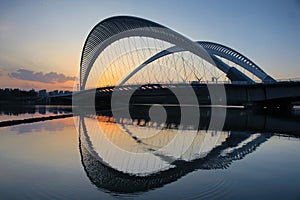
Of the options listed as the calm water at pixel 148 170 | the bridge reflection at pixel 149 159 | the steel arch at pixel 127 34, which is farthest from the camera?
the steel arch at pixel 127 34

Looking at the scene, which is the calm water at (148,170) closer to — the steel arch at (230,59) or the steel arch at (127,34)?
the steel arch at (127,34)

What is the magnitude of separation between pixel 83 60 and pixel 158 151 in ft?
167

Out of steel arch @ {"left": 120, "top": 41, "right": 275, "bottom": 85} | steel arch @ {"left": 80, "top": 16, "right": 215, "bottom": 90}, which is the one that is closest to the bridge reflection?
steel arch @ {"left": 80, "top": 16, "right": 215, "bottom": 90}

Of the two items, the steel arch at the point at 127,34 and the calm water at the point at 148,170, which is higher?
the steel arch at the point at 127,34

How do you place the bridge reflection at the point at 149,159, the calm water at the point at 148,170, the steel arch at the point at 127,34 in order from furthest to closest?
the steel arch at the point at 127,34, the bridge reflection at the point at 149,159, the calm water at the point at 148,170

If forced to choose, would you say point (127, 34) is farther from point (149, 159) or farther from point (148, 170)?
point (148, 170)

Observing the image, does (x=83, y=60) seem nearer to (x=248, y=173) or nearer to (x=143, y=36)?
(x=143, y=36)

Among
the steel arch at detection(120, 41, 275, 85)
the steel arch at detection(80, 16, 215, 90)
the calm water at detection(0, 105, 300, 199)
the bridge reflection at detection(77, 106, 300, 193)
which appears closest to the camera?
the calm water at detection(0, 105, 300, 199)

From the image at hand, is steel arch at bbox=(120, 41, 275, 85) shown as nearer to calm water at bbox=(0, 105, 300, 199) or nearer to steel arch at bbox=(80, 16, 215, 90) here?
steel arch at bbox=(80, 16, 215, 90)

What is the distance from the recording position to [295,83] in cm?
4272

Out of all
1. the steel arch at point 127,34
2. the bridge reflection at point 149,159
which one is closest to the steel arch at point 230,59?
the steel arch at point 127,34

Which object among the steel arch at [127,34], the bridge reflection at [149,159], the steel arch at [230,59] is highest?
the steel arch at [127,34]

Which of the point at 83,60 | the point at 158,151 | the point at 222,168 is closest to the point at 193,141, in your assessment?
the point at 158,151

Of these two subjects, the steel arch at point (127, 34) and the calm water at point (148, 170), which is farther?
the steel arch at point (127, 34)
